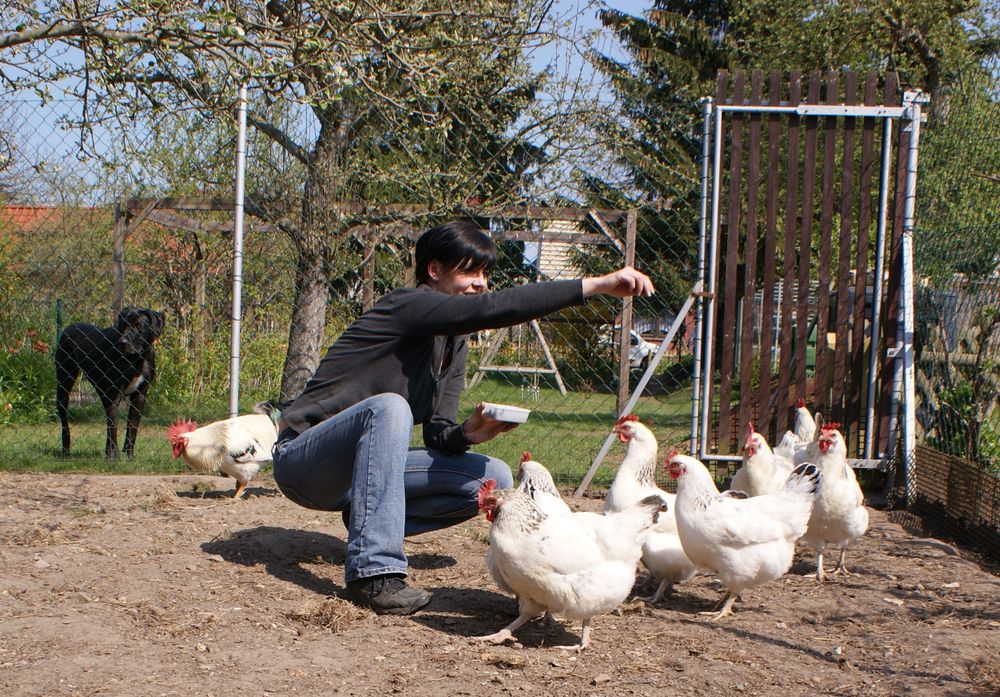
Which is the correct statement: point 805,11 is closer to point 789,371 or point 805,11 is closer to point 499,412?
point 789,371

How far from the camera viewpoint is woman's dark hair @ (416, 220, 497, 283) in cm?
340

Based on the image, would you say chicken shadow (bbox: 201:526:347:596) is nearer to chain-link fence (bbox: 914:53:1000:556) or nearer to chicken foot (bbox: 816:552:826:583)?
chicken foot (bbox: 816:552:826:583)

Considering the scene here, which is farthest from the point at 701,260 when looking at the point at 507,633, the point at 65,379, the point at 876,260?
the point at 65,379

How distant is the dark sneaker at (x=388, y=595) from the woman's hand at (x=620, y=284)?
129cm

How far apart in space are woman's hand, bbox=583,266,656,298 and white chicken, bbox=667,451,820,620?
1138 mm

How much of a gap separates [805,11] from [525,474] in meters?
14.7

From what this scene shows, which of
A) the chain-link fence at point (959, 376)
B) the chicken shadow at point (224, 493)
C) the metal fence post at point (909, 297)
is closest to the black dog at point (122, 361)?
the chicken shadow at point (224, 493)

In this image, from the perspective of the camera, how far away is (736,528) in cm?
360

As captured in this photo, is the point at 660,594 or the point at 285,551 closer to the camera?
the point at 660,594

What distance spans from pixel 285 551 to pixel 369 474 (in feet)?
3.43

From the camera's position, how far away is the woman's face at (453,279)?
344cm

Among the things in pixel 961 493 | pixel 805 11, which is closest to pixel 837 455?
pixel 961 493

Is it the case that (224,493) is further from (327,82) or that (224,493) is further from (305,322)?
(327,82)

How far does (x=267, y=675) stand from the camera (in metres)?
2.66
